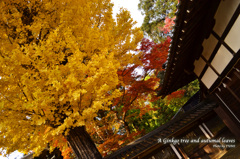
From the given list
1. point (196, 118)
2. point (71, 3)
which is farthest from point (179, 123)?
point (71, 3)

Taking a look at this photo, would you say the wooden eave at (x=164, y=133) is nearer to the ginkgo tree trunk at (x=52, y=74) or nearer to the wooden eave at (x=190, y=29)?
the ginkgo tree trunk at (x=52, y=74)

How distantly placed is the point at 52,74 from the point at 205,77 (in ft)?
20.9

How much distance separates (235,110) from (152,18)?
19.1m

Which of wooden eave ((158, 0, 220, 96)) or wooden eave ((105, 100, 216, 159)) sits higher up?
wooden eave ((158, 0, 220, 96))

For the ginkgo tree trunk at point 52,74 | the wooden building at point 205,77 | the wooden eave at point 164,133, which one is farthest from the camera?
the wooden eave at point 164,133

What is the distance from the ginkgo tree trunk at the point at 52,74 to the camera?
13.4 feet

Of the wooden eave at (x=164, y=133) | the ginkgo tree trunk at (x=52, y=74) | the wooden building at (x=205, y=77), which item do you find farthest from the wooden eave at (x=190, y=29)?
the ginkgo tree trunk at (x=52, y=74)

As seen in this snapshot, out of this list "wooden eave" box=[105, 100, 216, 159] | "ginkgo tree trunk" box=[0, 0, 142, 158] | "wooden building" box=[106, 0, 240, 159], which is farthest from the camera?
"wooden eave" box=[105, 100, 216, 159]

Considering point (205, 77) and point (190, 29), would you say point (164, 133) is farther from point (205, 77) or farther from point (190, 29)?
point (190, 29)

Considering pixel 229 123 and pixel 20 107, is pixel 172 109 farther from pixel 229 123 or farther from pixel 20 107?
pixel 20 107

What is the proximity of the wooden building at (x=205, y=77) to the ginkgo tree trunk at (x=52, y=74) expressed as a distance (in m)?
2.37

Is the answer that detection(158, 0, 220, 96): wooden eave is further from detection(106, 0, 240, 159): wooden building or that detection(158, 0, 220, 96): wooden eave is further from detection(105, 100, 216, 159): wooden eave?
detection(105, 100, 216, 159): wooden eave

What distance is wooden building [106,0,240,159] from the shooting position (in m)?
4.58

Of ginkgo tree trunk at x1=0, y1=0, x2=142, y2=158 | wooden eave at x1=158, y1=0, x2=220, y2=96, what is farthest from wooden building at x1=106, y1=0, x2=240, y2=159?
ginkgo tree trunk at x1=0, y1=0, x2=142, y2=158
